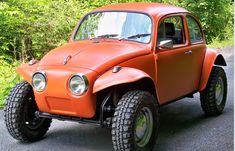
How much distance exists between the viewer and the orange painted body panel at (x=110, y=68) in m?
5.11

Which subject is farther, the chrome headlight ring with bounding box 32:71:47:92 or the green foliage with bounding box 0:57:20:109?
the green foliage with bounding box 0:57:20:109

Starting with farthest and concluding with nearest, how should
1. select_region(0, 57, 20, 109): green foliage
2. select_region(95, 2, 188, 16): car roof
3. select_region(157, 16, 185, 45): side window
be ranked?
select_region(0, 57, 20, 109): green foliage, select_region(157, 16, 185, 45): side window, select_region(95, 2, 188, 16): car roof

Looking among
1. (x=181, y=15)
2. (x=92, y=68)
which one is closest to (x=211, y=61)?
(x=181, y=15)

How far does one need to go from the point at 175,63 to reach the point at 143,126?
131 cm

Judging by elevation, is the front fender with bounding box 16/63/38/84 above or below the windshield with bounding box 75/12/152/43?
below

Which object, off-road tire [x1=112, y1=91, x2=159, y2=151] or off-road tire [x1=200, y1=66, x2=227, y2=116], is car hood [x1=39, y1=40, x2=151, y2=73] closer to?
off-road tire [x1=112, y1=91, x2=159, y2=151]

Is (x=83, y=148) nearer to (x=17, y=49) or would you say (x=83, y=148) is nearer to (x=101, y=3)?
(x=17, y=49)

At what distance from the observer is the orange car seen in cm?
508

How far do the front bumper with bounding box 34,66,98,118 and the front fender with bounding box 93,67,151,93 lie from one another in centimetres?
10

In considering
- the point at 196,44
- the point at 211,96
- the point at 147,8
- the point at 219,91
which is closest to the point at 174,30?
the point at 196,44

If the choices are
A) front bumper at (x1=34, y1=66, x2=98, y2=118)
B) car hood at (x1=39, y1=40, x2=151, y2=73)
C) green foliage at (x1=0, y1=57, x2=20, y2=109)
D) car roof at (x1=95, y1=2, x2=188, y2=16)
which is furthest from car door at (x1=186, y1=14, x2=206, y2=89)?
green foliage at (x1=0, y1=57, x2=20, y2=109)

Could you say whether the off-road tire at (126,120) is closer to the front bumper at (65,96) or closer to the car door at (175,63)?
the front bumper at (65,96)

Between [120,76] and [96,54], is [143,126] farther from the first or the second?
[96,54]

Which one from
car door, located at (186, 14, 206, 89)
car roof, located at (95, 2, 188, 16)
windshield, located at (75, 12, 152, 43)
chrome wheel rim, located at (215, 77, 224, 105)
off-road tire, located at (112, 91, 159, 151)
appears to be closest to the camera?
off-road tire, located at (112, 91, 159, 151)
